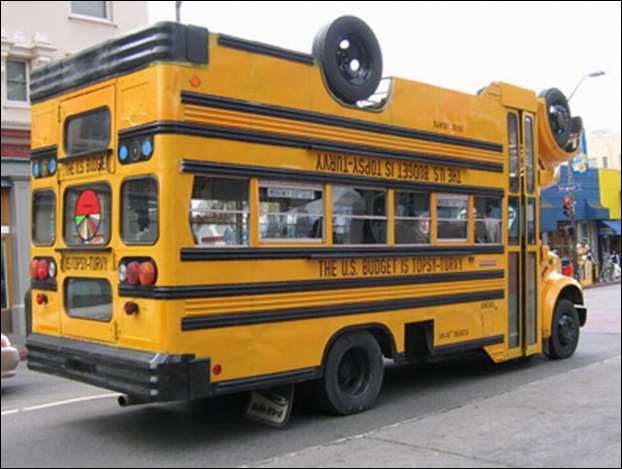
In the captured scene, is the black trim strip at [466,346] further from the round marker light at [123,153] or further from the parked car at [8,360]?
the parked car at [8,360]

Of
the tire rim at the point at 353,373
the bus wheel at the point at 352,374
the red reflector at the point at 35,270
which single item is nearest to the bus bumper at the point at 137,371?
the red reflector at the point at 35,270

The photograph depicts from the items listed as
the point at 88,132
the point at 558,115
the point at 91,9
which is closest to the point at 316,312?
the point at 88,132

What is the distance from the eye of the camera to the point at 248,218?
6066 mm

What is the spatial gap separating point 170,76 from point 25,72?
1185 centimetres

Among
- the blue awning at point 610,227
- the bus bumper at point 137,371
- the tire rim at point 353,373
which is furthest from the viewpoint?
the blue awning at point 610,227

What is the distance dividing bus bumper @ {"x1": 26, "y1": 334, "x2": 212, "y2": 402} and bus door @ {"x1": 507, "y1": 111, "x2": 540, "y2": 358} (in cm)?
480

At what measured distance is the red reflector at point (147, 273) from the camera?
559 centimetres

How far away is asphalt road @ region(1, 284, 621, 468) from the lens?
5559 millimetres

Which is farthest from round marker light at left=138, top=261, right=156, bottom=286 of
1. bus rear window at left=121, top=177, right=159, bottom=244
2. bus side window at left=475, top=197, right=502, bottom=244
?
bus side window at left=475, top=197, right=502, bottom=244

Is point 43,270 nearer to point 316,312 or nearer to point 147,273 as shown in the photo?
point 147,273

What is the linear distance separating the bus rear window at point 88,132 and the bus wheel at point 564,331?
6538 mm

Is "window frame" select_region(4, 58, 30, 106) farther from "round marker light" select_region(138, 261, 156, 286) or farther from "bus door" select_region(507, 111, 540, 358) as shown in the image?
"round marker light" select_region(138, 261, 156, 286)

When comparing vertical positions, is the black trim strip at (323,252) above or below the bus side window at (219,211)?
below

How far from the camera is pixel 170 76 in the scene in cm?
560
